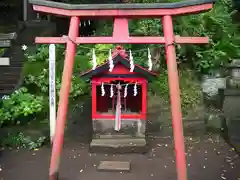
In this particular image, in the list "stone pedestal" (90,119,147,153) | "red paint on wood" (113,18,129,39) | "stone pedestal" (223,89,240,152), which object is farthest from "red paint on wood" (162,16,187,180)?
"stone pedestal" (223,89,240,152)

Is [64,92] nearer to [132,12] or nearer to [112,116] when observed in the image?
[132,12]

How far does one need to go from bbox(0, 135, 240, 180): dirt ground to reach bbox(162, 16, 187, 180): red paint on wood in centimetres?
105

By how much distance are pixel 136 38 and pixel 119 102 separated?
2.57 m

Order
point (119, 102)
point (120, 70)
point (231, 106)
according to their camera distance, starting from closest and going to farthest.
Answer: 1. point (120, 70)
2. point (119, 102)
3. point (231, 106)

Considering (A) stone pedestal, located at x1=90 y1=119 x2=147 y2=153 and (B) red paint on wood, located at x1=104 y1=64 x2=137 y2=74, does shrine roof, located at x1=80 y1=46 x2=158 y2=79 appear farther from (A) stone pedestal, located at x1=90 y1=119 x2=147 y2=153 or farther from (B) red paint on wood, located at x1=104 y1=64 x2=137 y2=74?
(A) stone pedestal, located at x1=90 y1=119 x2=147 y2=153

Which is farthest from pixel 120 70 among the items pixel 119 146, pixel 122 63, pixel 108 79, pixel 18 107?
pixel 18 107

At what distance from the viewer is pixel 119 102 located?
7.73m

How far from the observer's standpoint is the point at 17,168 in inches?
264

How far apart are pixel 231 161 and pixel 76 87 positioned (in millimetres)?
4402

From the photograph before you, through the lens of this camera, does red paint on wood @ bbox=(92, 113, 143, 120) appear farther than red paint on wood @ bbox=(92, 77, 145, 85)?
Yes

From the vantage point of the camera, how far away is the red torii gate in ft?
17.6

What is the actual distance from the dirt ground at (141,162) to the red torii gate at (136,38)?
3.57 feet

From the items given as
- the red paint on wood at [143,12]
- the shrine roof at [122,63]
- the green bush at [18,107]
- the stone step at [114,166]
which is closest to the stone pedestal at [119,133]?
the stone step at [114,166]

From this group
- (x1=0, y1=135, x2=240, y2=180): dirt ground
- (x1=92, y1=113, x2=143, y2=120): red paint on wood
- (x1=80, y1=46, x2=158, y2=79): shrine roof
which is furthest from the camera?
(x1=92, y1=113, x2=143, y2=120): red paint on wood
